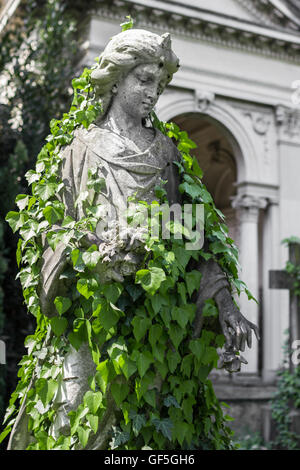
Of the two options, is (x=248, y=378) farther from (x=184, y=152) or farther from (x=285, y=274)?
(x=184, y=152)

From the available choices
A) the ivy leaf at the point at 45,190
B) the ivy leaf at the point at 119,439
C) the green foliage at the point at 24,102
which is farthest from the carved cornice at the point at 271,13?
the ivy leaf at the point at 119,439

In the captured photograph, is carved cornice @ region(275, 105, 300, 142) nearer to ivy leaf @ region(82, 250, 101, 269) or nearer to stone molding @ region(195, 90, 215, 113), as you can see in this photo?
stone molding @ region(195, 90, 215, 113)

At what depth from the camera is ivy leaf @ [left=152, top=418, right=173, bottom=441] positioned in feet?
6.61

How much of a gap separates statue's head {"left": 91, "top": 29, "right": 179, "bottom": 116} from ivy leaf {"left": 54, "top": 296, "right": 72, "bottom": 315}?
0.80 metres

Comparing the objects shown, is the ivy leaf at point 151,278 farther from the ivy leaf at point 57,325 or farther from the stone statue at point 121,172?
the ivy leaf at point 57,325

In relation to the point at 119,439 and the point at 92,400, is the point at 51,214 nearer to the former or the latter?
the point at 92,400

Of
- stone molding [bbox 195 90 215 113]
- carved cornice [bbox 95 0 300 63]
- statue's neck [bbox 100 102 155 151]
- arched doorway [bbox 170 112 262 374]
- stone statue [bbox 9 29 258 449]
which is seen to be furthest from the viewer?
stone molding [bbox 195 90 215 113]

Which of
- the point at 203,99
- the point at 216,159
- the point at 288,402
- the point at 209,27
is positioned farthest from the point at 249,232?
the point at 216,159

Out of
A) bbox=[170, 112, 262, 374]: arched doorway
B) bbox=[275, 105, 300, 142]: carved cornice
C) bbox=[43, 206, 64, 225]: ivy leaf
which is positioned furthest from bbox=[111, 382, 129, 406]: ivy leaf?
bbox=[275, 105, 300, 142]: carved cornice

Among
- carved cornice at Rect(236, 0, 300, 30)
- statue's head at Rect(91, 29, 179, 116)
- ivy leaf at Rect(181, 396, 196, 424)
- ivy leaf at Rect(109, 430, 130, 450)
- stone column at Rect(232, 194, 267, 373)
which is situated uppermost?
carved cornice at Rect(236, 0, 300, 30)

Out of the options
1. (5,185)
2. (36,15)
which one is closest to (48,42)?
(36,15)

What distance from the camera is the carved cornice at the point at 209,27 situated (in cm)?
886

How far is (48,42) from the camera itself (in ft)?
23.4

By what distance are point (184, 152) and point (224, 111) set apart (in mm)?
7603
